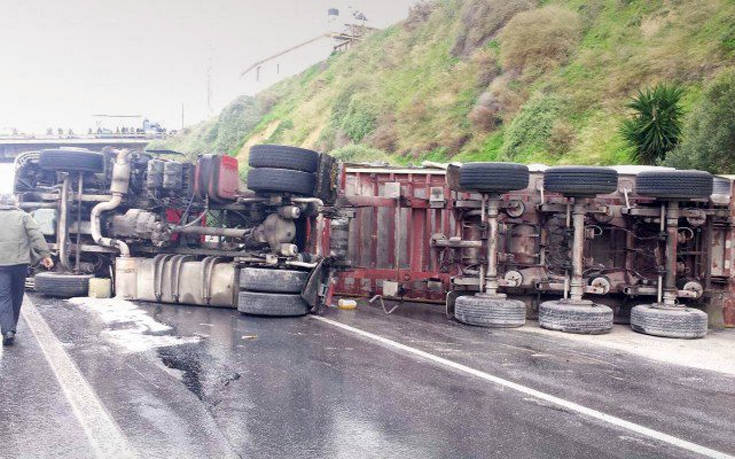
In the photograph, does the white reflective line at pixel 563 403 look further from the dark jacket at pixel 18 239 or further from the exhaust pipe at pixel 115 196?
the exhaust pipe at pixel 115 196

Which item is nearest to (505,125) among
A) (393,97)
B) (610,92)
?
(610,92)

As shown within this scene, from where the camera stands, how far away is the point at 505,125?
2120cm

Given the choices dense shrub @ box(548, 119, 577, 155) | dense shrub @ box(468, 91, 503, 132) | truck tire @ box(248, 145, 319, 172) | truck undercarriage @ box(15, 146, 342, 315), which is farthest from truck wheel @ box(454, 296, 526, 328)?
dense shrub @ box(468, 91, 503, 132)

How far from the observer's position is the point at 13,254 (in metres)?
6.39

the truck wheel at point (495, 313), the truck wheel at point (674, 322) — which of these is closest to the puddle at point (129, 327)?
the truck wheel at point (495, 313)

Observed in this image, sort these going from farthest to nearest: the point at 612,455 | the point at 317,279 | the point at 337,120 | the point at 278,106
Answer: the point at 278,106 < the point at 337,120 < the point at 317,279 < the point at 612,455

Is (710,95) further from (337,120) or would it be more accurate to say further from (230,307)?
(337,120)

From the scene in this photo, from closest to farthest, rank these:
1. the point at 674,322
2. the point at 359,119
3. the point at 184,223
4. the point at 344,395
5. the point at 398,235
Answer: the point at 344,395 < the point at 674,322 < the point at 398,235 < the point at 184,223 < the point at 359,119

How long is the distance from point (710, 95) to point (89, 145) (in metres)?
50.6

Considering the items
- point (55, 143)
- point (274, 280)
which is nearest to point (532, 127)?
point (274, 280)

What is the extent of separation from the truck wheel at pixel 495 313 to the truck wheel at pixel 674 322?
1501mm

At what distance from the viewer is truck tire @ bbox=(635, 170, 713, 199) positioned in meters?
7.52

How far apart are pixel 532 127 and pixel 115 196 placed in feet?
44.1

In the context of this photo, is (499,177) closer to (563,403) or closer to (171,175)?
(563,403)
